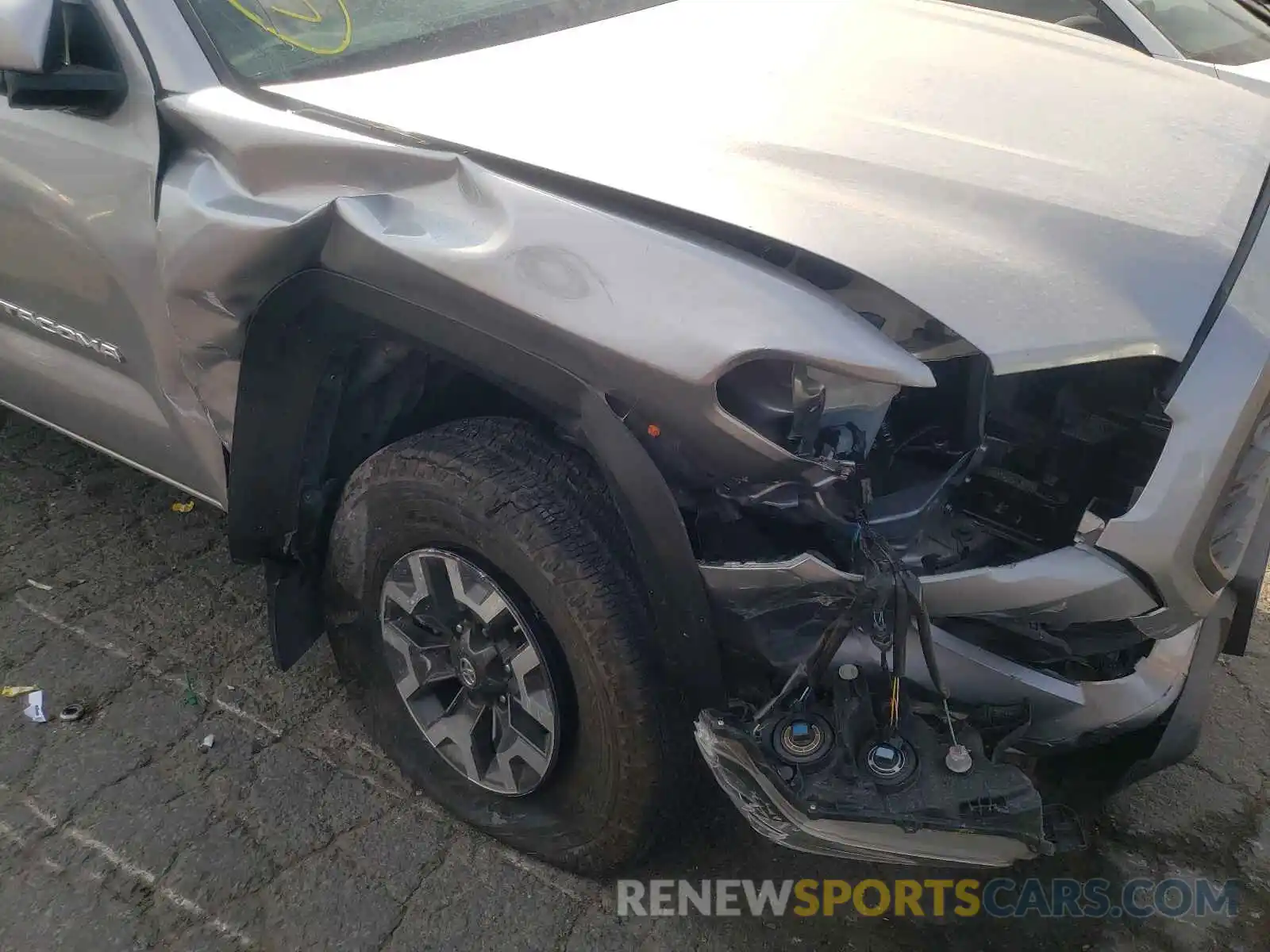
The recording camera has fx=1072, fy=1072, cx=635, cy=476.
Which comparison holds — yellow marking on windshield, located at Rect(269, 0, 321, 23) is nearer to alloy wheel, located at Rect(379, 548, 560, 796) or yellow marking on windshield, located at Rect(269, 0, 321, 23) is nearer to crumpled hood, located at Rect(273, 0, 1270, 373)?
crumpled hood, located at Rect(273, 0, 1270, 373)

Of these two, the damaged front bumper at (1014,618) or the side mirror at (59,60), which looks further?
the side mirror at (59,60)

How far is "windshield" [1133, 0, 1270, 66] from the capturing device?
15.7 feet

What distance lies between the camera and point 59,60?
217 centimetres

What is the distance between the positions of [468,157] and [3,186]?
4.26 ft

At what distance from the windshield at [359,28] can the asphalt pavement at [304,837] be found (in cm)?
149

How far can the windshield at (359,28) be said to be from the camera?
7.27 feet

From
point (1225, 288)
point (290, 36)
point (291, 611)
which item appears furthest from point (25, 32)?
point (1225, 288)

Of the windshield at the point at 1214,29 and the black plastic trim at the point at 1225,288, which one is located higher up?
the windshield at the point at 1214,29

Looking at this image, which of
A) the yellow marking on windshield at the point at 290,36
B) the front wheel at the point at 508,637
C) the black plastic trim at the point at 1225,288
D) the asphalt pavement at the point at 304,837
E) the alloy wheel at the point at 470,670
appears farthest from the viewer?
the yellow marking on windshield at the point at 290,36

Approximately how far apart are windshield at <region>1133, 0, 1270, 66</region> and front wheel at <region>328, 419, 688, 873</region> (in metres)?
4.13

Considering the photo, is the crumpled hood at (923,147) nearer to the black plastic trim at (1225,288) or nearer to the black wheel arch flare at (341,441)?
the black plastic trim at (1225,288)

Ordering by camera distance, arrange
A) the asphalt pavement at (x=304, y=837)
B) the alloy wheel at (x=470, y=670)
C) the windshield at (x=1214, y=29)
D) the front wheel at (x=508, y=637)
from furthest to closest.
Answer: the windshield at (x=1214, y=29) < the asphalt pavement at (x=304, y=837) < the alloy wheel at (x=470, y=670) < the front wheel at (x=508, y=637)

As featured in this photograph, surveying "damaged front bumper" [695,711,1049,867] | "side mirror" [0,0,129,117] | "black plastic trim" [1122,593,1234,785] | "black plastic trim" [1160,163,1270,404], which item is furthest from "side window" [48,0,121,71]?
"black plastic trim" [1122,593,1234,785]

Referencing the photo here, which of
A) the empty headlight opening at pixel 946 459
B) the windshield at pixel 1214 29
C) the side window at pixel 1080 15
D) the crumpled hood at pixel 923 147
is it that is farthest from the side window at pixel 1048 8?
the empty headlight opening at pixel 946 459
